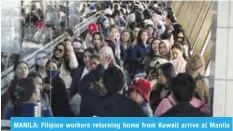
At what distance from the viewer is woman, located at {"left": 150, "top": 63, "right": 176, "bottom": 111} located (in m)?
3.18

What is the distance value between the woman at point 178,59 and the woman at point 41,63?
97cm

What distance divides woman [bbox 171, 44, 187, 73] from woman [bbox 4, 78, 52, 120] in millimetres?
1033

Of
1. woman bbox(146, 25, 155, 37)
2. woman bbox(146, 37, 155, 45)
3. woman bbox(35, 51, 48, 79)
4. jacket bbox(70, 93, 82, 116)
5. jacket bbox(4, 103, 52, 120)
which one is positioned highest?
woman bbox(146, 25, 155, 37)

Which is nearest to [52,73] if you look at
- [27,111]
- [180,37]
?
[27,111]

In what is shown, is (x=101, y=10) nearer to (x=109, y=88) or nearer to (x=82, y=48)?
(x=82, y=48)

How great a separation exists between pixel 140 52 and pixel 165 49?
0.62 ft

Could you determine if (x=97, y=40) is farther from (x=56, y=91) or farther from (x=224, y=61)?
(x=224, y=61)

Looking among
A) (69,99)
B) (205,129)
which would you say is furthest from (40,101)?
(205,129)

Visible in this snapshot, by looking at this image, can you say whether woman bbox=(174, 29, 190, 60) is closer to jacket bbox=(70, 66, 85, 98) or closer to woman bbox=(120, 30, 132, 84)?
woman bbox=(120, 30, 132, 84)

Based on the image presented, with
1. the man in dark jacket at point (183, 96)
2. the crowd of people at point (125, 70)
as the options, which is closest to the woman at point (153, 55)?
the crowd of people at point (125, 70)

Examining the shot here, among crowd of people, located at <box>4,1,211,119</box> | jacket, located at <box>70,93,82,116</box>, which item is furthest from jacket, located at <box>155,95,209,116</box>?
jacket, located at <box>70,93,82,116</box>

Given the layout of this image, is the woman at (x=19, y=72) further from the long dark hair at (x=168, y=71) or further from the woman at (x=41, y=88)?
the long dark hair at (x=168, y=71)

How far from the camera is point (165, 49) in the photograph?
3.19 meters

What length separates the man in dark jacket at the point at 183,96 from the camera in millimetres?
3174
